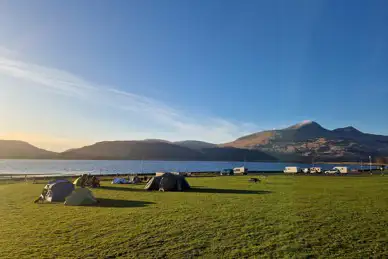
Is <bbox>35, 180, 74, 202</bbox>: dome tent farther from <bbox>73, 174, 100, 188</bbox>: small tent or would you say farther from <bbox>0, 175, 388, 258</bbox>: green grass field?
<bbox>73, 174, 100, 188</bbox>: small tent

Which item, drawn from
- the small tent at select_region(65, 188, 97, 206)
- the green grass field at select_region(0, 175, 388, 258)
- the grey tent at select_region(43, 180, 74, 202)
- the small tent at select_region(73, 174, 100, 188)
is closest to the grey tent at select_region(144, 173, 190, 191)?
the small tent at select_region(73, 174, 100, 188)

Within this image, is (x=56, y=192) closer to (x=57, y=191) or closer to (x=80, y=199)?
(x=57, y=191)

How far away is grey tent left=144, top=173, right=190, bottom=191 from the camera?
3319 centimetres

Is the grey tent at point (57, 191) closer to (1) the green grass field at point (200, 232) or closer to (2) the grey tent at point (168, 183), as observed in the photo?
(1) the green grass field at point (200, 232)

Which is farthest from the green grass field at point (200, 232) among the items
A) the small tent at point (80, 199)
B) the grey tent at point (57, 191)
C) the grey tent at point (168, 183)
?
the grey tent at point (168, 183)

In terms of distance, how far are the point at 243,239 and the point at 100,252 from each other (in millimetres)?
5025

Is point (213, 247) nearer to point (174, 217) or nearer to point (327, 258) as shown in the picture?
point (327, 258)

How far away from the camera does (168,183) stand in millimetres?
33281

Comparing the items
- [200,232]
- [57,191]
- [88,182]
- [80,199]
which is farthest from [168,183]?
[200,232]

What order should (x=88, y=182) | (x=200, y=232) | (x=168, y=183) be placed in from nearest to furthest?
(x=200, y=232), (x=168, y=183), (x=88, y=182)

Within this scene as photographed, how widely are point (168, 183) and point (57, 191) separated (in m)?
11.7

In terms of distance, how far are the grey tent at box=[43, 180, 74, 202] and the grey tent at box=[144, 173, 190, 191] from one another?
1010 centimetres

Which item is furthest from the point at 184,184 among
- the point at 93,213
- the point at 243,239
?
the point at 243,239

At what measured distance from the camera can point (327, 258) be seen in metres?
9.42
